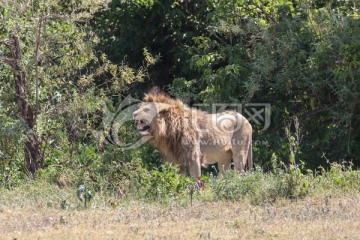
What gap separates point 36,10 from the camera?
12.8 m

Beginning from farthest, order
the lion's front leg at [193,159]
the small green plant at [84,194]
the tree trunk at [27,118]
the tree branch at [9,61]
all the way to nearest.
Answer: the lion's front leg at [193,159], the tree trunk at [27,118], the tree branch at [9,61], the small green plant at [84,194]

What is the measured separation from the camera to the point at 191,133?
12820 mm

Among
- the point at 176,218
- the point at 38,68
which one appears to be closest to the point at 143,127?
the point at 38,68

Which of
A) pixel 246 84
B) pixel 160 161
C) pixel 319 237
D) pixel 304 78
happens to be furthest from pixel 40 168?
pixel 319 237

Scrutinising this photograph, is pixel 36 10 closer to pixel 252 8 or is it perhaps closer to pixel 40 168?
pixel 40 168

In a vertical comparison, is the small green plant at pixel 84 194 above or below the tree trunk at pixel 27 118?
below

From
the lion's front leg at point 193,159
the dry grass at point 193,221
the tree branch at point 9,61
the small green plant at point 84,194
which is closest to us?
the dry grass at point 193,221

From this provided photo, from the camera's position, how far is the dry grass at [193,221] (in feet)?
27.8

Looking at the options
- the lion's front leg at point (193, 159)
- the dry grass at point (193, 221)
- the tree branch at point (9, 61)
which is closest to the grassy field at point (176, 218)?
the dry grass at point (193, 221)

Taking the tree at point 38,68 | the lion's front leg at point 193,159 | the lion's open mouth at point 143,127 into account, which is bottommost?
the lion's front leg at point 193,159

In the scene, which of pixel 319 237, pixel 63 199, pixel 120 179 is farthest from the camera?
pixel 120 179

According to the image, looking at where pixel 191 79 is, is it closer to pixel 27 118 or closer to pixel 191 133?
pixel 191 133

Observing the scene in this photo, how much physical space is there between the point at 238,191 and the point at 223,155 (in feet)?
8.85

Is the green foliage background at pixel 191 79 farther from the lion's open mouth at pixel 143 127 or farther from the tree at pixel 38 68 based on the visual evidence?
the lion's open mouth at pixel 143 127
